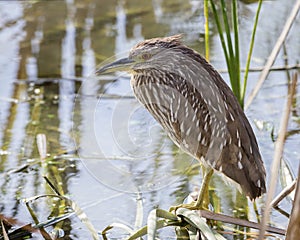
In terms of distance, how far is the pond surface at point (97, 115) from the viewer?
430 cm

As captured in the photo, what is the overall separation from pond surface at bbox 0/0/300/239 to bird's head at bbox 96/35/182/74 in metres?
0.75

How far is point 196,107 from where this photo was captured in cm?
383

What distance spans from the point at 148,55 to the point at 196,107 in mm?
356

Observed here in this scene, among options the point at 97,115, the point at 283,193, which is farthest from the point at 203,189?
the point at 97,115

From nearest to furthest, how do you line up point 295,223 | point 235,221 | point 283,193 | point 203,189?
point 295,223 → point 235,221 → point 203,189 → point 283,193

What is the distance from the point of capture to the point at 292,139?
4.95 meters

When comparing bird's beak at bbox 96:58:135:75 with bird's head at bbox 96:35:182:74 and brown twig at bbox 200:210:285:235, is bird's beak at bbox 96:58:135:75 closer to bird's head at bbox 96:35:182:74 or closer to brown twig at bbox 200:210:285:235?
bird's head at bbox 96:35:182:74

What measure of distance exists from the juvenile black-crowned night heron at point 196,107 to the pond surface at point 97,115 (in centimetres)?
48

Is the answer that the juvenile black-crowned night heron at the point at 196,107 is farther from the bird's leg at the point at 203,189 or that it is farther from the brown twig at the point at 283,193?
the brown twig at the point at 283,193

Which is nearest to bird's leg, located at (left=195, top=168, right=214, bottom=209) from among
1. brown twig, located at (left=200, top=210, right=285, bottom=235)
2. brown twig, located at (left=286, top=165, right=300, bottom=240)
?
brown twig, located at (left=200, top=210, right=285, bottom=235)

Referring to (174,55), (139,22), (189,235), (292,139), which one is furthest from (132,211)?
(139,22)

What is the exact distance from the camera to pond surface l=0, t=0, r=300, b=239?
4.30 m

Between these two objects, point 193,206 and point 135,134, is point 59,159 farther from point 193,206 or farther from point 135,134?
point 193,206

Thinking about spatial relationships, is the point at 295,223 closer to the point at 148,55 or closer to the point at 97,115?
the point at 148,55
